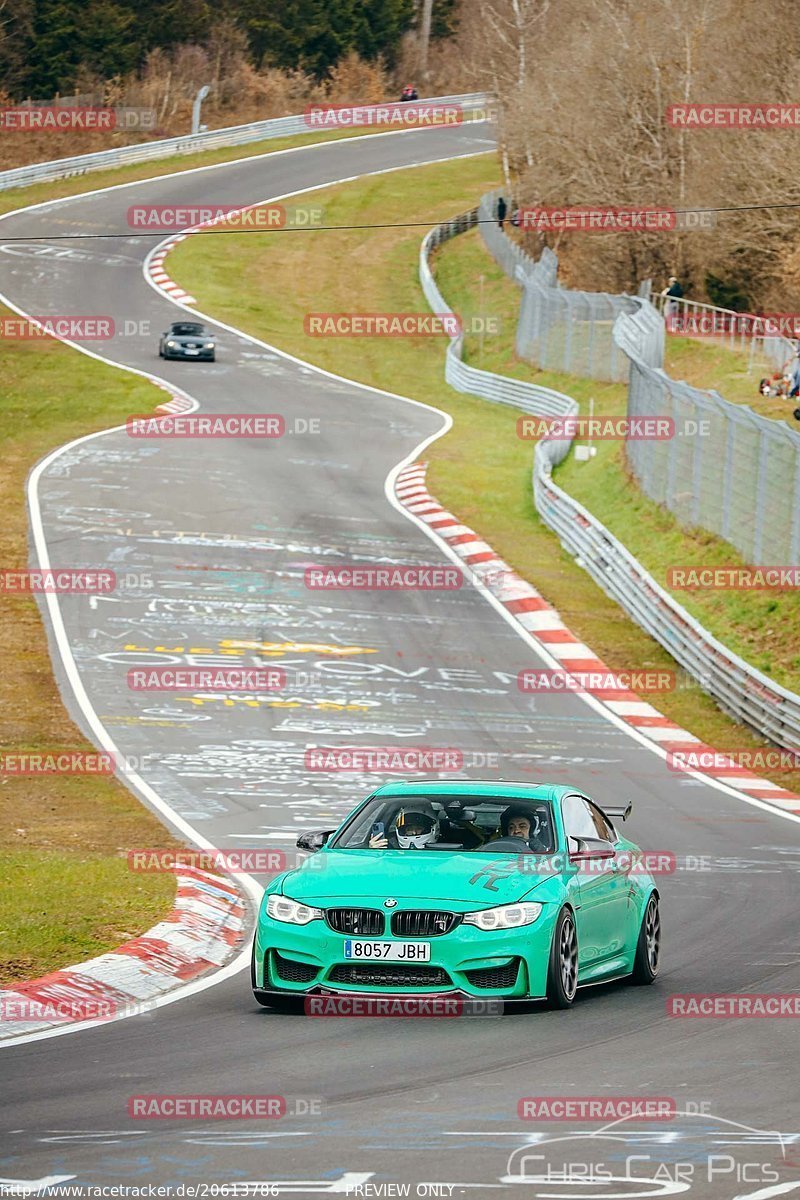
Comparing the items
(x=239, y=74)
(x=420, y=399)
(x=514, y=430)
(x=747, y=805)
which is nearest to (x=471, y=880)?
(x=747, y=805)

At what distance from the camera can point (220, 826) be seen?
61.9 feet

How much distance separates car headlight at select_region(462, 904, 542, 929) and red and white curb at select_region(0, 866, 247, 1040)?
195 centimetres

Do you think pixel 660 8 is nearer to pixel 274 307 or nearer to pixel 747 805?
pixel 274 307

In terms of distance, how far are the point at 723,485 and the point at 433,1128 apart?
81.9 feet

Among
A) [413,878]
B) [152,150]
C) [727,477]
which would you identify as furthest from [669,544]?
[152,150]

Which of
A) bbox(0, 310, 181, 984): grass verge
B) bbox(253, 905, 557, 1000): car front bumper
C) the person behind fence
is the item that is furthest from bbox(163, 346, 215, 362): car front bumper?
bbox(253, 905, 557, 1000): car front bumper

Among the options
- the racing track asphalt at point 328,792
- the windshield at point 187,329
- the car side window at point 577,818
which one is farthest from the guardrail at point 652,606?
the car side window at point 577,818

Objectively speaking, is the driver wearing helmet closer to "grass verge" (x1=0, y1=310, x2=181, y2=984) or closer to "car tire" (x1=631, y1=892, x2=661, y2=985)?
"car tire" (x1=631, y1=892, x2=661, y2=985)

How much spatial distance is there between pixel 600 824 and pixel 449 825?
129 cm

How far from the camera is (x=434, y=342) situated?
6309cm

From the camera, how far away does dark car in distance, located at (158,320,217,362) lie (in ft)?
181

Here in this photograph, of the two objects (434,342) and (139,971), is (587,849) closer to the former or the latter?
(139,971)

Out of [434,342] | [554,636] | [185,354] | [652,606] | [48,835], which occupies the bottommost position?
[434,342]

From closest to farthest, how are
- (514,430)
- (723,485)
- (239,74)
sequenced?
(723,485) < (514,430) < (239,74)
